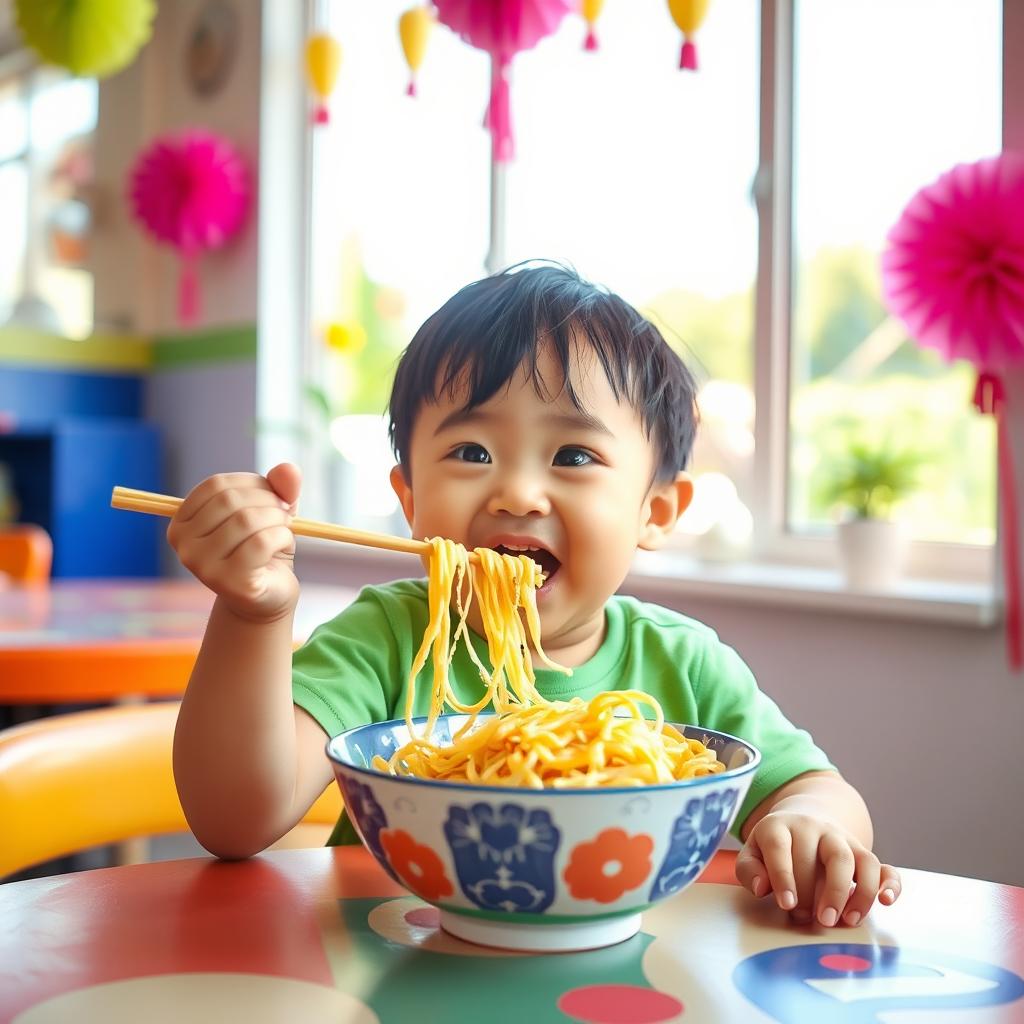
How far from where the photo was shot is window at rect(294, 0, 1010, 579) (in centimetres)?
227

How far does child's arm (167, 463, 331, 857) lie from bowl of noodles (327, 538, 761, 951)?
0.07 m

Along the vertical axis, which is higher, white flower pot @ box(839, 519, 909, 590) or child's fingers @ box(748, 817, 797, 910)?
white flower pot @ box(839, 519, 909, 590)

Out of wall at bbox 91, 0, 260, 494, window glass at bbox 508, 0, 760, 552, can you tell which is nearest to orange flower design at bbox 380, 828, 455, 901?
window glass at bbox 508, 0, 760, 552

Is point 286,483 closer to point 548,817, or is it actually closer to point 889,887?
point 548,817

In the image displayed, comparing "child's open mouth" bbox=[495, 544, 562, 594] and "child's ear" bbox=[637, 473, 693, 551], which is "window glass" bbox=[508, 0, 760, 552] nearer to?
"child's ear" bbox=[637, 473, 693, 551]

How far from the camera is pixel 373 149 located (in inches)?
147

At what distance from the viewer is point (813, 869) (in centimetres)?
71

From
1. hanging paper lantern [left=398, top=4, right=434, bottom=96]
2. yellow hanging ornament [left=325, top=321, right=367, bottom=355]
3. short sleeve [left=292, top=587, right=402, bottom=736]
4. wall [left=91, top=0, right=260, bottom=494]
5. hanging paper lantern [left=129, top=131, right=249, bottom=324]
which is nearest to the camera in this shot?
short sleeve [left=292, top=587, right=402, bottom=736]

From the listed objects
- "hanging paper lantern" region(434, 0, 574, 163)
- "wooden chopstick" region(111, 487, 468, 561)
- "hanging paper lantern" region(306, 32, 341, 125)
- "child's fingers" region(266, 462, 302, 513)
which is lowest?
"wooden chopstick" region(111, 487, 468, 561)

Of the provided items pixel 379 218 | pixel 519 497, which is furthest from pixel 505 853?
pixel 379 218

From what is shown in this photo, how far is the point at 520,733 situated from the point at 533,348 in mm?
374

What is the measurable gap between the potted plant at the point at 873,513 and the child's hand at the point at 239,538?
162 cm

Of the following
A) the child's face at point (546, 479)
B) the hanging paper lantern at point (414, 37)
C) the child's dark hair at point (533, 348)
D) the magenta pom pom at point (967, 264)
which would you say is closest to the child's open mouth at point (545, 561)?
the child's face at point (546, 479)

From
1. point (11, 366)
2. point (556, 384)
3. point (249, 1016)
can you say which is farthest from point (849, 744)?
point (11, 366)
